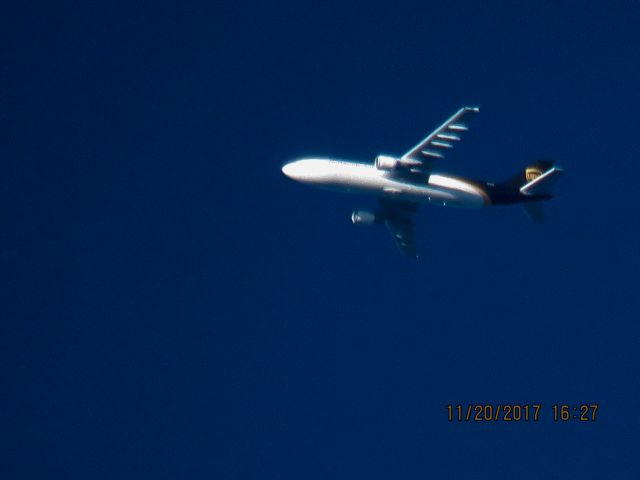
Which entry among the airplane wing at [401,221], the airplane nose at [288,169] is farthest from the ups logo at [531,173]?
the airplane nose at [288,169]

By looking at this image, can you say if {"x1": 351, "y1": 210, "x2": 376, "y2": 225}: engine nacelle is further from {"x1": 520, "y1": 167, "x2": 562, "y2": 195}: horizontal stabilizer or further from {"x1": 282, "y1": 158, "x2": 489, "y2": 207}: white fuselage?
{"x1": 520, "y1": 167, "x2": 562, "y2": 195}: horizontal stabilizer

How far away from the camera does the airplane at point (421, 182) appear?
91.4 metres

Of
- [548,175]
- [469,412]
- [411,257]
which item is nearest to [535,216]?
[548,175]

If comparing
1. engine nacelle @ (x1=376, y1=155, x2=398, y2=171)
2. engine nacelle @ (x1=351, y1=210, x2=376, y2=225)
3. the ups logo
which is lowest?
engine nacelle @ (x1=351, y1=210, x2=376, y2=225)

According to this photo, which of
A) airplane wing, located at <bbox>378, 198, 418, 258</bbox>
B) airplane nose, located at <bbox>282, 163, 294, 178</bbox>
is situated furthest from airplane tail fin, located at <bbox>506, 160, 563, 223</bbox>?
airplane nose, located at <bbox>282, 163, 294, 178</bbox>

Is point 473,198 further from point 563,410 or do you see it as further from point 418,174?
point 563,410

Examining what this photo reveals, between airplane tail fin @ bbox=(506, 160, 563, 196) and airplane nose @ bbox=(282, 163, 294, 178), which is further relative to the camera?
airplane tail fin @ bbox=(506, 160, 563, 196)

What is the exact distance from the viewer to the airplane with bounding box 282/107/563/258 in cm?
9144

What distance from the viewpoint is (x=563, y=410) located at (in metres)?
98.4

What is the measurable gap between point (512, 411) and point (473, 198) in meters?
19.1

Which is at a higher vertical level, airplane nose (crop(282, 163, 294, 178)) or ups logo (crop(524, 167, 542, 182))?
ups logo (crop(524, 167, 542, 182))

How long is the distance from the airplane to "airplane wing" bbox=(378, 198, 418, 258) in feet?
0.30

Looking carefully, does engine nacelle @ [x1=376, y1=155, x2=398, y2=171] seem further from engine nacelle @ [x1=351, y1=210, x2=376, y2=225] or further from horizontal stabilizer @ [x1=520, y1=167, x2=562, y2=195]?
horizontal stabilizer @ [x1=520, y1=167, x2=562, y2=195]

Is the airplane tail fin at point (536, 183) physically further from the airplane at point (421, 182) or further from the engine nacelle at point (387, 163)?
the engine nacelle at point (387, 163)
